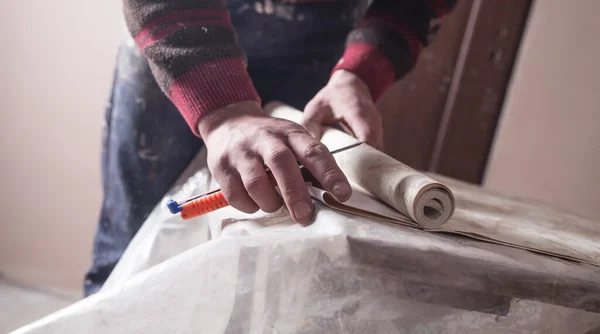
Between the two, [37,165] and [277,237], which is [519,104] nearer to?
[277,237]

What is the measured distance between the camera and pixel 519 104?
1147mm

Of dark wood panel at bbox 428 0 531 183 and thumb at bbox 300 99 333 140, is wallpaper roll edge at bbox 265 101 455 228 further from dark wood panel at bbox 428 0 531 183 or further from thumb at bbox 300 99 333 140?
dark wood panel at bbox 428 0 531 183

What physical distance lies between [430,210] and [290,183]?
0.12 metres

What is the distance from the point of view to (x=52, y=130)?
1.14 meters

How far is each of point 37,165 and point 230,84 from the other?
923 mm

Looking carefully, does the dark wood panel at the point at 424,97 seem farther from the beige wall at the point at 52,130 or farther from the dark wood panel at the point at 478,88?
the beige wall at the point at 52,130

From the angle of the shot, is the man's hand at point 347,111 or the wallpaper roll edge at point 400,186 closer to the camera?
the wallpaper roll edge at point 400,186

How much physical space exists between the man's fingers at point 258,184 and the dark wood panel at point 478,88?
2.95 feet

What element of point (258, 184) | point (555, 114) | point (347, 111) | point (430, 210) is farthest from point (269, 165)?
point (555, 114)

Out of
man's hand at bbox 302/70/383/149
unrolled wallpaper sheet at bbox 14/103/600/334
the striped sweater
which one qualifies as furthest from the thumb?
unrolled wallpaper sheet at bbox 14/103/600/334

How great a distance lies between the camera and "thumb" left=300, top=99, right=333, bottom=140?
579mm

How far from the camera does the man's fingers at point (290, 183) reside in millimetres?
370

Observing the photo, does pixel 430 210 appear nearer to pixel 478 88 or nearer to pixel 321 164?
pixel 321 164

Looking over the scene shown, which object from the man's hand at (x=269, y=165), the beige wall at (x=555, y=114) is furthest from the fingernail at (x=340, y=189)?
the beige wall at (x=555, y=114)
